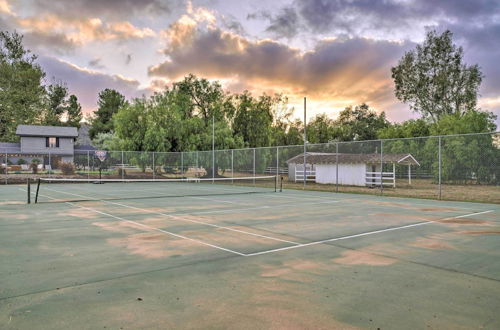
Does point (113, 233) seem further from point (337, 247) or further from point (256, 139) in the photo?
point (256, 139)

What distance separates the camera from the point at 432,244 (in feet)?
21.8

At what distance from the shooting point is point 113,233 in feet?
25.0

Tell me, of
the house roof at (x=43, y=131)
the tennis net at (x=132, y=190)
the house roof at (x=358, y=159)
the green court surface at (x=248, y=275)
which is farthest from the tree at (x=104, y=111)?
the green court surface at (x=248, y=275)

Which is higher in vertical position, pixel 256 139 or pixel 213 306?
pixel 256 139

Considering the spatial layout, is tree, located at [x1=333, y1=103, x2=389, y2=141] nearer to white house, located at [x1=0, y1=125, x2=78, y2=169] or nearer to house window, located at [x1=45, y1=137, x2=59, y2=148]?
white house, located at [x1=0, y1=125, x2=78, y2=169]

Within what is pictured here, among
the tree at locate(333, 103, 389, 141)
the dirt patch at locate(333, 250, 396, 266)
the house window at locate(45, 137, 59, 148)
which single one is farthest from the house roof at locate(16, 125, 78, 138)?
the dirt patch at locate(333, 250, 396, 266)

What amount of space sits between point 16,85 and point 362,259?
174 feet

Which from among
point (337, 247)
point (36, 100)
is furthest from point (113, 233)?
point (36, 100)

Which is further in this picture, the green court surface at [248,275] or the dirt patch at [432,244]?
the dirt patch at [432,244]

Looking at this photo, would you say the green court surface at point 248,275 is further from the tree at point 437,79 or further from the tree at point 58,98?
the tree at point 58,98

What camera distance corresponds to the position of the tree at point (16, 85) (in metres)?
45.1

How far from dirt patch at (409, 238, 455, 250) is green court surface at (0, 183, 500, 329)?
0.02 meters

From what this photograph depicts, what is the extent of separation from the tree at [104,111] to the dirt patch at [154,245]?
235ft

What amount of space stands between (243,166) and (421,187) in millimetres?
12913
